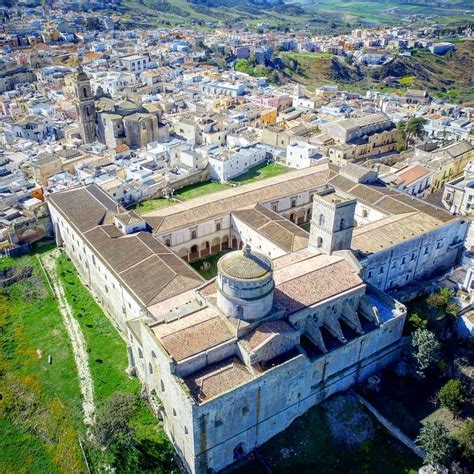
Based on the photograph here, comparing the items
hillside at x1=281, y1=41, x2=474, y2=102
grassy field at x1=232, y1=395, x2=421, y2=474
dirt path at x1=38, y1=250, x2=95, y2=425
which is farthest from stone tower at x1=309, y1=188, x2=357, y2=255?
Answer: hillside at x1=281, y1=41, x2=474, y2=102

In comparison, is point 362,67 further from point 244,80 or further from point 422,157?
point 422,157

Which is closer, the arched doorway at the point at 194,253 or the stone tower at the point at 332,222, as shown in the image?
the stone tower at the point at 332,222

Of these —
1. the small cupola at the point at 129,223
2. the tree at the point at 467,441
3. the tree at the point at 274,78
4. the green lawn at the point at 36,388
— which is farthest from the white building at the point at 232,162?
the tree at the point at 274,78

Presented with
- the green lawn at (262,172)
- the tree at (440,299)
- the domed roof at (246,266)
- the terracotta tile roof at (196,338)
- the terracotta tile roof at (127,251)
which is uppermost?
the domed roof at (246,266)

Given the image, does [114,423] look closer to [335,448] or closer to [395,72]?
[335,448]

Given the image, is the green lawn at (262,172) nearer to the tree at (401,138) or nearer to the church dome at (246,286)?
the tree at (401,138)

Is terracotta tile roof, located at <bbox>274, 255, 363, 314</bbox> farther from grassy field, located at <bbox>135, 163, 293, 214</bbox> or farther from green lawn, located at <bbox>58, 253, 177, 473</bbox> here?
grassy field, located at <bbox>135, 163, 293, 214</bbox>
